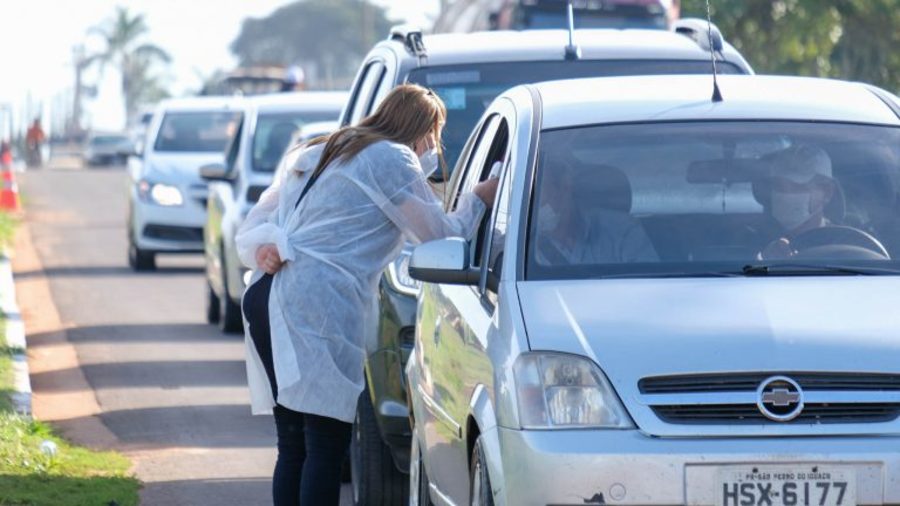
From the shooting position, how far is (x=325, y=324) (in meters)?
6.64

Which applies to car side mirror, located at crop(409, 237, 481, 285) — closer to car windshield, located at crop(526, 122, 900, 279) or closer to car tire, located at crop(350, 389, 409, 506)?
car windshield, located at crop(526, 122, 900, 279)

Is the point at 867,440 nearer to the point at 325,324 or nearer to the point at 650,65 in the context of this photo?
the point at 325,324

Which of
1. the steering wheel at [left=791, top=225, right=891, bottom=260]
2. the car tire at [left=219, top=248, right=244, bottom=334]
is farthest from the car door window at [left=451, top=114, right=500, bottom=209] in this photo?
the car tire at [left=219, top=248, right=244, bottom=334]

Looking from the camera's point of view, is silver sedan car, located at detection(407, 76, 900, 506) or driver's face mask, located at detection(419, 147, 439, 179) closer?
silver sedan car, located at detection(407, 76, 900, 506)

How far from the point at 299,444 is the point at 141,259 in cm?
1485

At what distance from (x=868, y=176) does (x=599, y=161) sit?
32.9 inches

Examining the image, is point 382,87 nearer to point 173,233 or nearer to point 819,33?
point 173,233

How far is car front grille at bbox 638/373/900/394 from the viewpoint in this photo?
5273mm

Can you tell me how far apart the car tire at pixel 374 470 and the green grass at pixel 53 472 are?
1.07 metres

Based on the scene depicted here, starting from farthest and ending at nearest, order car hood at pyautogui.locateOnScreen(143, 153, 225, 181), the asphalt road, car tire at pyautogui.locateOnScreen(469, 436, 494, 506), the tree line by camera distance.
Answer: the tree line
car hood at pyautogui.locateOnScreen(143, 153, 225, 181)
the asphalt road
car tire at pyautogui.locateOnScreen(469, 436, 494, 506)

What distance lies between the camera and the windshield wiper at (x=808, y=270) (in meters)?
5.92

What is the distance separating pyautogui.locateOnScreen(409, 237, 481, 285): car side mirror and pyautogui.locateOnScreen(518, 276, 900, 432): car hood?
0.37 m

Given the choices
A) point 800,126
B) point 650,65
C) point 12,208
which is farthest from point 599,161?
point 12,208

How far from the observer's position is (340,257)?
6.66 meters
